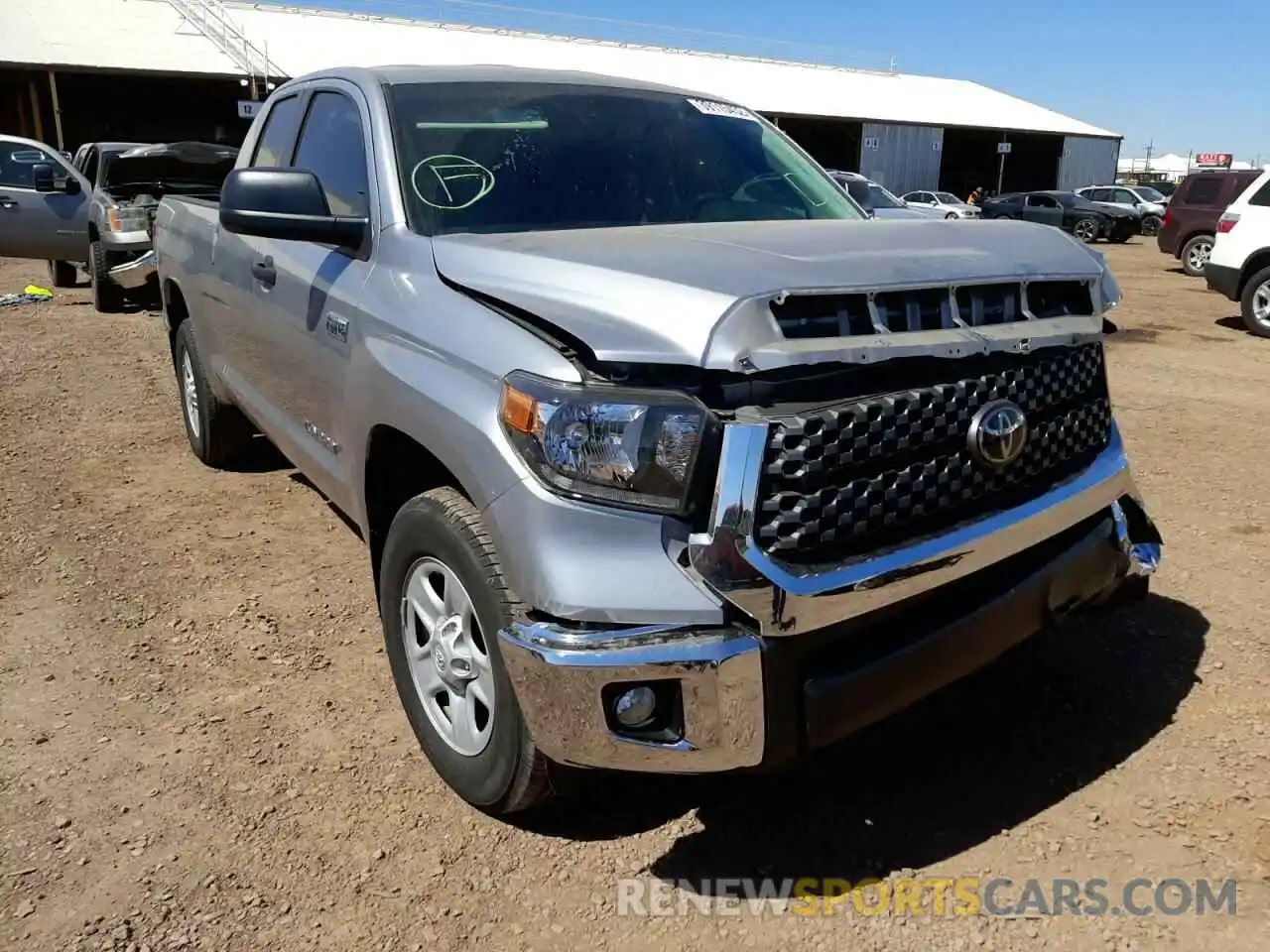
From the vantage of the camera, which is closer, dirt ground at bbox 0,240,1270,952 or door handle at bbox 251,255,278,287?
dirt ground at bbox 0,240,1270,952

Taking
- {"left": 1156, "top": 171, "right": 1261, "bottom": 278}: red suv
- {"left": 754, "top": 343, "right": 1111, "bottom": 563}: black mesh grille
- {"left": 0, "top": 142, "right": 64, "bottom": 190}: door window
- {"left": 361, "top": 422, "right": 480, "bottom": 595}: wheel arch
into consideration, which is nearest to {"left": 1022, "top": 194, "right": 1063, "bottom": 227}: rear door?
{"left": 1156, "top": 171, "right": 1261, "bottom": 278}: red suv

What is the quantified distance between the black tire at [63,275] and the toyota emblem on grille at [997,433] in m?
14.5

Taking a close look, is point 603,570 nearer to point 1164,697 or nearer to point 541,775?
point 541,775

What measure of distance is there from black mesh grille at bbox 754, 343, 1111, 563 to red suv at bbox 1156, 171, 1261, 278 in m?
16.1

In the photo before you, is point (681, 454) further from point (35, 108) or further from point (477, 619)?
point (35, 108)

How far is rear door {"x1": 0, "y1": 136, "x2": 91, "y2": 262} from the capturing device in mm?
12070

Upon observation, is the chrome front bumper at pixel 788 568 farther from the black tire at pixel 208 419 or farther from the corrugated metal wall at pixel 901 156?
the corrugated metal wall at pixel 901 156

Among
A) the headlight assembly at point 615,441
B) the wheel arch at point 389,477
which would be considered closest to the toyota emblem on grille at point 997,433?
the headlight assembly at point 615,441

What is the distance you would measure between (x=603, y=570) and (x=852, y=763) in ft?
3.97

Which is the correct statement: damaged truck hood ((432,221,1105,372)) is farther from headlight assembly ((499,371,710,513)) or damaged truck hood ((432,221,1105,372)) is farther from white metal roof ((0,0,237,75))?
white metal roof ((0,0,237,75))

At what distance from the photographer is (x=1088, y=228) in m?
27.3

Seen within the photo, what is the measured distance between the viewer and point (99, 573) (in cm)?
423

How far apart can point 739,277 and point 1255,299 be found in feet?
35.0

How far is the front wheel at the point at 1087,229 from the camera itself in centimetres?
2708
